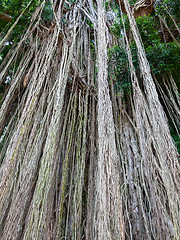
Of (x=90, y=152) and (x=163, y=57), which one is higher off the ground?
(x=163, y=57)

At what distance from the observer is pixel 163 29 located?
2260 millimetres

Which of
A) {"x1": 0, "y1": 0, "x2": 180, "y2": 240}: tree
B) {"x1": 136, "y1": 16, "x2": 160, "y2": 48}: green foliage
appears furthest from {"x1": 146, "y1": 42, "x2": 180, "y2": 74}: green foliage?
{"x1": 136, "y1": 16, "x2": 160, "y2": 48}: green foliage

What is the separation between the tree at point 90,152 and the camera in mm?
940

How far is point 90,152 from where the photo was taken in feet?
5.02

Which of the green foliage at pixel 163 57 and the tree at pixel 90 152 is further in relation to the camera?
the green foliage at pixel 163 57

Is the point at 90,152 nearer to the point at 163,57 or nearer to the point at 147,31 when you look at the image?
the point at 163,57

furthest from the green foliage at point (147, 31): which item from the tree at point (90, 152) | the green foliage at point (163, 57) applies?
the green foliage at point (163, 57)

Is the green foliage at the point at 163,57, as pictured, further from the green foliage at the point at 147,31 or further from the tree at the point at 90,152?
the green foliage at the point at 147,31

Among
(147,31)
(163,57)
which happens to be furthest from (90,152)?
(147,31)

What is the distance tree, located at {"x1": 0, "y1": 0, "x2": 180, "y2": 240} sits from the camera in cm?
94

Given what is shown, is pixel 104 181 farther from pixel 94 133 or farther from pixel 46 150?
pixel 94 133

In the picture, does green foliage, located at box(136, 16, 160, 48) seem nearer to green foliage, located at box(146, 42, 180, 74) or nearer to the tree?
the tree

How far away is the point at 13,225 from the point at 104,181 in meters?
0.51

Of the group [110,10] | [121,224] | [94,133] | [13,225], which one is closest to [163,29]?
[110,10]
